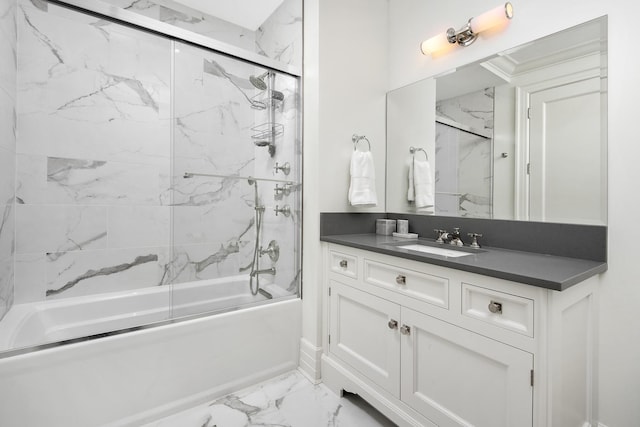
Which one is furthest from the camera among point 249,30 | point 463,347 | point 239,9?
point 249,30

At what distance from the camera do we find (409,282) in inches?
Result: 53.4

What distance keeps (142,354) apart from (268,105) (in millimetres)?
1559

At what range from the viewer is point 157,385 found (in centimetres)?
150

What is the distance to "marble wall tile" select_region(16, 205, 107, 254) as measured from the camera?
1.84m

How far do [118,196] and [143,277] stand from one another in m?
0.59

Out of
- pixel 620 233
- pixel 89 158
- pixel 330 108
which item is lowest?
pixel 620 233

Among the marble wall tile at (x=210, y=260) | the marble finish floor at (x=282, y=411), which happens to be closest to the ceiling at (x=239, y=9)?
the marble wall tile at (x=210, y=260)

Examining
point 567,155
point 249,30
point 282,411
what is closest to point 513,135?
point 567,155

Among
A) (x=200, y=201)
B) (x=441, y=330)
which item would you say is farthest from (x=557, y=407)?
(x=200, y=201)

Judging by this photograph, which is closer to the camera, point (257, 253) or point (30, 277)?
point (30, 277)

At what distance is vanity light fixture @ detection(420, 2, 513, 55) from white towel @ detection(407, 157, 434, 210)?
676 mm

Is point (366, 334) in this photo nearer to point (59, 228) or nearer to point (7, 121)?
point (59, 228)

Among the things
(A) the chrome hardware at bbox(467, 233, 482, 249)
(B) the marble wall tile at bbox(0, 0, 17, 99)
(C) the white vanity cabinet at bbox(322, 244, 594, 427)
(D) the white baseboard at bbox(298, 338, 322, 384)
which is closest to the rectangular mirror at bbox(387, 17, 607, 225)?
(A) the chrome hardware at bbox(467, 233, 482, 249)

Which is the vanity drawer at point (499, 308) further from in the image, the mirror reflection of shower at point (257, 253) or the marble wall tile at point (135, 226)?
the marble wall tile at point (135, 226)
